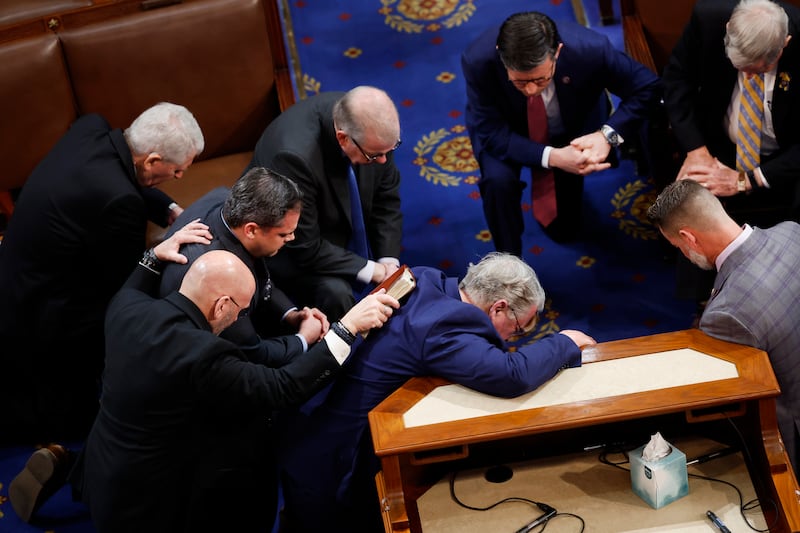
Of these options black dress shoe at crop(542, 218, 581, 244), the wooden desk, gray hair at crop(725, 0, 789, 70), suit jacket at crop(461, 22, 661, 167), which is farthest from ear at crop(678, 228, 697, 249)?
black dress shoe at crop(542, 218, 581, 244)

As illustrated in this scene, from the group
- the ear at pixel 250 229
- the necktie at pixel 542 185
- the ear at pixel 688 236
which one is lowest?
the necktie at pixel 542 185

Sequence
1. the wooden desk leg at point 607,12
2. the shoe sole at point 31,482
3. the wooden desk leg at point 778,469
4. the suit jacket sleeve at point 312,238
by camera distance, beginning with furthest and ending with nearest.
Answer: the wooden desk leg at point 607,12, the suit jacket sleeve at point 312,238, the shoe sole at point 31,482, the wooden desk leg at point 778,469

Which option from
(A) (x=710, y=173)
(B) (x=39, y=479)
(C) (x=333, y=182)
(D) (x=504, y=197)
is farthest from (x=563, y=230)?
(B) (x=39, y=479)

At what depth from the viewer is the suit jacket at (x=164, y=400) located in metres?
2.77

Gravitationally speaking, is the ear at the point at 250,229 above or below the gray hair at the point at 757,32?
below

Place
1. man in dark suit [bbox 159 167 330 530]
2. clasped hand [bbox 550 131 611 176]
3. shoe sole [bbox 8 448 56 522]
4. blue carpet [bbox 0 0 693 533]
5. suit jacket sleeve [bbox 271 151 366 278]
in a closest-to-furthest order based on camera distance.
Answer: man in dark suit [bbox 159 167 330 530] → shoe sole [bbox 8 448 56 522] → suit jacket sleeve [bbox 271 151 366 278] → clasped hand [bbox 550 131 611 176] → blue carpet [bbox 0 0 693 533]

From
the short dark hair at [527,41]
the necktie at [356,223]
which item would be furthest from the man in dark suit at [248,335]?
the short dark hair at [527,41]

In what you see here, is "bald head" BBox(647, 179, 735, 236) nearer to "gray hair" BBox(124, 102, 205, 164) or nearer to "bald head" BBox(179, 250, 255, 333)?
"bald head" BBox(179, 250, 255, 333)

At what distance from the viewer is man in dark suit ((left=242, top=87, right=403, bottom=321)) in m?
3.49

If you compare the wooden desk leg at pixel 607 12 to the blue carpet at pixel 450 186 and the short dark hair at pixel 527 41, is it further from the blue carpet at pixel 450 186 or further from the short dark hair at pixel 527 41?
the short dark hair at pixel 527 41

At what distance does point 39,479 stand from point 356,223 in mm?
1449

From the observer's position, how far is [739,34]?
3.51m

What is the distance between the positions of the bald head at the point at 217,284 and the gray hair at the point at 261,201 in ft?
0.79

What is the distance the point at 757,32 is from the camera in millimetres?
3482
